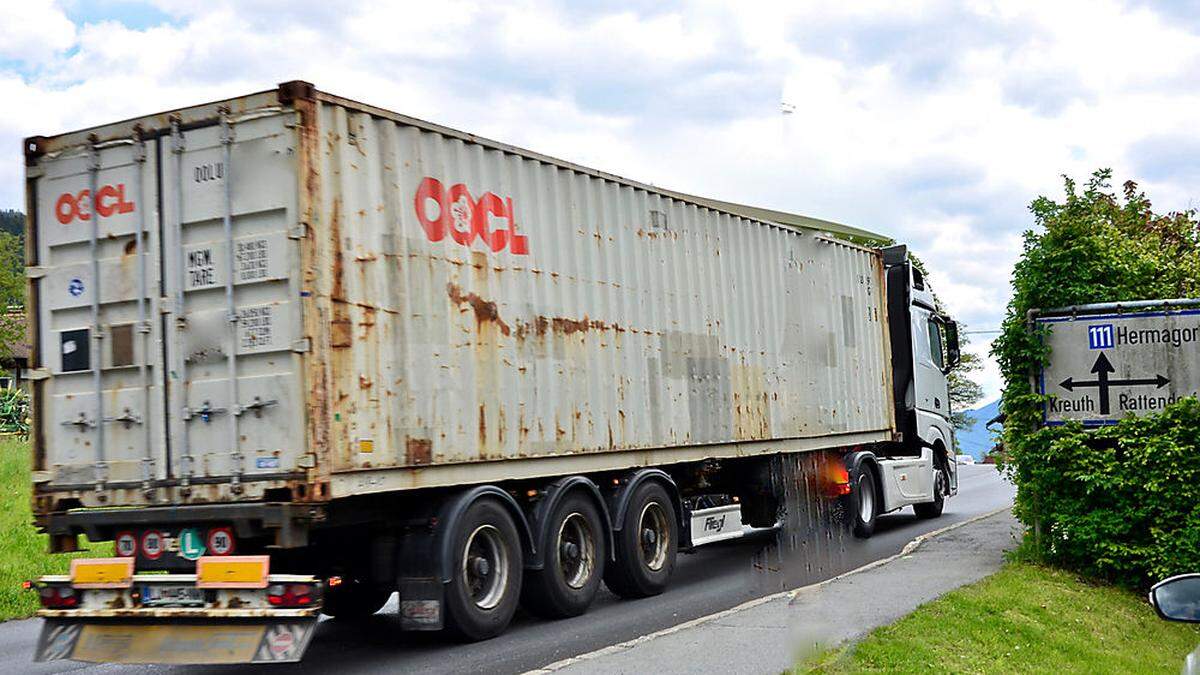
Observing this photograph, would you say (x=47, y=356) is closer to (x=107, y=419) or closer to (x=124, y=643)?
(x=107, y=419)

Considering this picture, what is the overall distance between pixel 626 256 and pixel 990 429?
420cm

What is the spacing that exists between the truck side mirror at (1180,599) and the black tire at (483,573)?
5896mm

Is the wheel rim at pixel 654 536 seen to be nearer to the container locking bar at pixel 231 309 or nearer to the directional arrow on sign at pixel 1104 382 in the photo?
the directional arrow on sign at pixel 1104 382

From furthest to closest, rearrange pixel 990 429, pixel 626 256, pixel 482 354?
pixel 990 429
pixel 626 256
pixel 482 354

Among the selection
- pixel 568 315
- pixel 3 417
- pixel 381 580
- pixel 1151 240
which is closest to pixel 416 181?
pixel 568 315

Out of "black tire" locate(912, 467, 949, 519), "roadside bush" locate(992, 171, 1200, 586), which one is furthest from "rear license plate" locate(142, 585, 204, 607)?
"black tire" locate(912, 467, 949, 519)

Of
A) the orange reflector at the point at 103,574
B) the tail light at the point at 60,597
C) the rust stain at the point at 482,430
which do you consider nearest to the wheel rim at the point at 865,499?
the rust stain at the point at 482,430

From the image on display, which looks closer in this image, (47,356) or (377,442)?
(377,442)

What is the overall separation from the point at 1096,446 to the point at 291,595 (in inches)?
295

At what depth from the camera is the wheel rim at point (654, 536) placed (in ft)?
39.3

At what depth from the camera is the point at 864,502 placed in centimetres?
1662

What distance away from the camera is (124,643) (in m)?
8.35

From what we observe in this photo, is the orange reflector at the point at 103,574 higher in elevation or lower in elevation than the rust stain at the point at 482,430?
lower

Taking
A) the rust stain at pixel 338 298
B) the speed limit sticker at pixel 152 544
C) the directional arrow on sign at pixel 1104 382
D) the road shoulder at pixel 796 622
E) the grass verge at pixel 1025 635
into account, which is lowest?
the grass verge at pixel 1025 635
